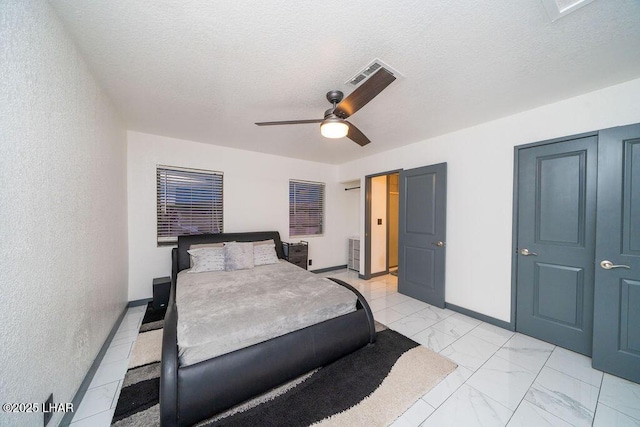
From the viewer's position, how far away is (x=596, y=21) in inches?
55.5

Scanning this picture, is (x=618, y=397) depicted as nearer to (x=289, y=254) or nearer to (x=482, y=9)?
(x=482, y=9)

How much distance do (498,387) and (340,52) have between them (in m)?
2.98

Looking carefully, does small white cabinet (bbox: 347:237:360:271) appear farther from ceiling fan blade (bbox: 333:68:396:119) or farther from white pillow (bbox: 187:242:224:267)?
ceiling fan blade (bbox: 333:68:396:119)

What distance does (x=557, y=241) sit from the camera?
2.40m

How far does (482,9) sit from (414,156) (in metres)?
2.51

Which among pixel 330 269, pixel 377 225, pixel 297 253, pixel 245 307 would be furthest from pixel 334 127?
pixel 330 269

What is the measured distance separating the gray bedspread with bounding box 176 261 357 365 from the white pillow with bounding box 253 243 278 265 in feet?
2.02

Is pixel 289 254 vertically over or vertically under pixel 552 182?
under

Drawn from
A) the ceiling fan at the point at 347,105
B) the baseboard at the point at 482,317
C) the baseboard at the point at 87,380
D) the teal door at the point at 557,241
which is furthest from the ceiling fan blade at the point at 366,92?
the baseboard at the point at 482,317

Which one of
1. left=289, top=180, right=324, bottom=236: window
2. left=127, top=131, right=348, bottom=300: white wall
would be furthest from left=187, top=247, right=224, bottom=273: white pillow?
left=289, top=180, right=324, bottom=236: window

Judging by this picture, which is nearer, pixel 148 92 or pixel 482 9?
pixel 482 9

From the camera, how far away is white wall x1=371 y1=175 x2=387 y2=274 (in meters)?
4.79

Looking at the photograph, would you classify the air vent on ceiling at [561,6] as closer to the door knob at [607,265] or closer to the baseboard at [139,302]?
the door knob at [607,265]

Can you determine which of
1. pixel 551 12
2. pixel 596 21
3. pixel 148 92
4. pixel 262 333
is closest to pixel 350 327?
pixel 262 333
